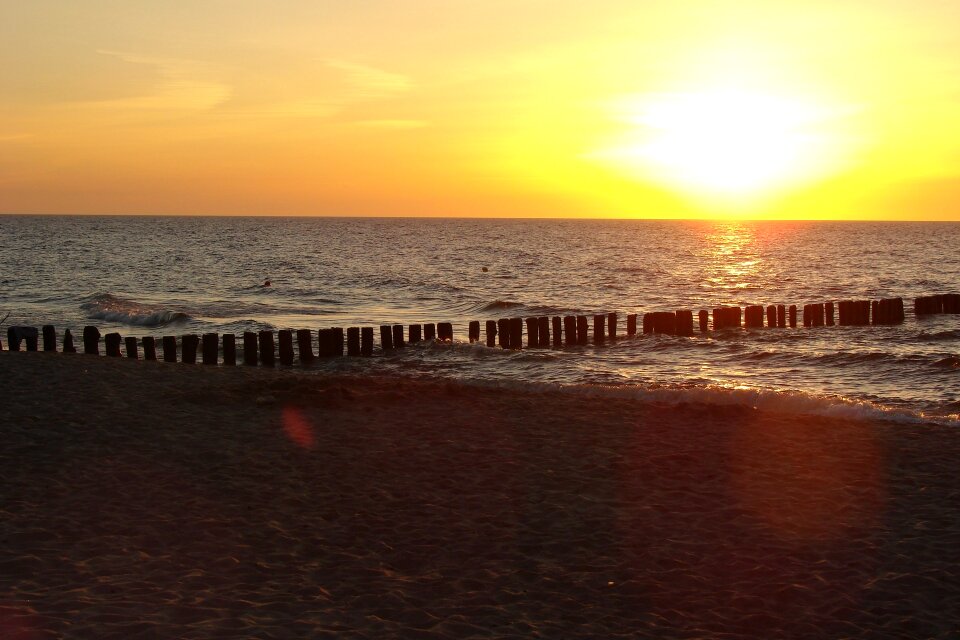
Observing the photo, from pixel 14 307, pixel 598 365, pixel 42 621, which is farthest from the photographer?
pixel 14 307

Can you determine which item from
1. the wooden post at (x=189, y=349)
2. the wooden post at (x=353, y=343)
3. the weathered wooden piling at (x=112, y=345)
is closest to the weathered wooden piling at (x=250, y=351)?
the wooden post at (x=189, y=349)

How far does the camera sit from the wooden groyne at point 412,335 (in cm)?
1839

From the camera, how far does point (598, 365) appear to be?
20.4 m

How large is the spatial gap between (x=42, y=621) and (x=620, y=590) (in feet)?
13.1

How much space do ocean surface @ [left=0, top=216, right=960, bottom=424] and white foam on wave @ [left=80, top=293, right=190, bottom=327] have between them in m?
0.09

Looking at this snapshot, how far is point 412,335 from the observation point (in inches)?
865

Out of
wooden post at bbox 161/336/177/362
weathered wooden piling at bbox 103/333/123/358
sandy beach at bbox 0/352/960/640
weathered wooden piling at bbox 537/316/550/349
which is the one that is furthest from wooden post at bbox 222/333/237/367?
weathered wooden piling at bbox 537/316/550/349

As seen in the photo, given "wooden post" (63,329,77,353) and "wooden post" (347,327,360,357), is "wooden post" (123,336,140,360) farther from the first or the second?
"wooden post" (347,327,360,357)

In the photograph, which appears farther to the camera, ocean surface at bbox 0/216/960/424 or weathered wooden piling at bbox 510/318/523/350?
weathered wooden piling at bbox 510/318/523/350

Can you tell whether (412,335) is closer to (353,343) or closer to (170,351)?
(353,343)

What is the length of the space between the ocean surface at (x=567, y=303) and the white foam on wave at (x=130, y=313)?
0.09 metres

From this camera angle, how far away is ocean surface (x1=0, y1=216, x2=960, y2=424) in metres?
18.0

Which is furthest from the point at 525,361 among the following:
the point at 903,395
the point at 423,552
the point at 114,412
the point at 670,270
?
the point at 670,270

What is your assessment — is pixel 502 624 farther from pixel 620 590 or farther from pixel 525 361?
pixel 525 361
